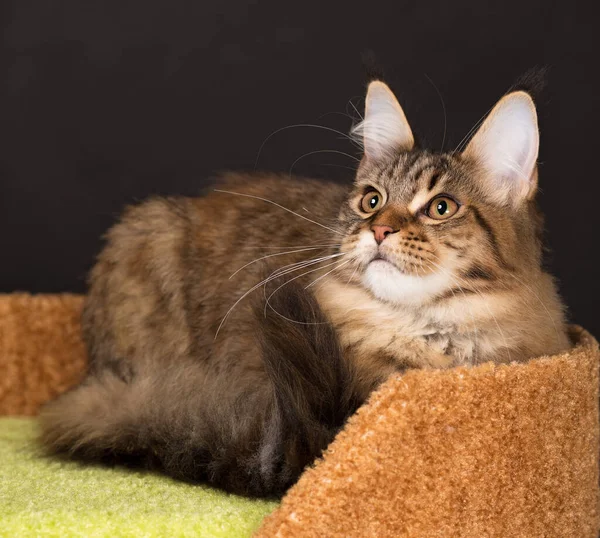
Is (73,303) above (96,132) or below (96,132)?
below

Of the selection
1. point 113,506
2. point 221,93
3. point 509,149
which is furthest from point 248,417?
point 221,93

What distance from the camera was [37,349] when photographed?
9.68 ft

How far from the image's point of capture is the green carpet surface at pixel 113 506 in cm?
164

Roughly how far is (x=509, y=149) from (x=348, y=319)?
53 cm

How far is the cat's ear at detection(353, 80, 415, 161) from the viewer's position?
84.8 inches

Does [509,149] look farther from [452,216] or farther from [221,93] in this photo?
[221,93]

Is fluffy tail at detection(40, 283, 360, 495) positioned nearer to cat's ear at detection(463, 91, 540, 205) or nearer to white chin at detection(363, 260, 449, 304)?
white chin at detection(363, 260, 449, 304)

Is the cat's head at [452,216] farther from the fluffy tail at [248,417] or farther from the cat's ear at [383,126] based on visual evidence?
the fluffy tail at [248,417]

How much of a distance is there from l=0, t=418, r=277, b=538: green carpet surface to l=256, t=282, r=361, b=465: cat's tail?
0.17 m

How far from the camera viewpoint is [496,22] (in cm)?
315

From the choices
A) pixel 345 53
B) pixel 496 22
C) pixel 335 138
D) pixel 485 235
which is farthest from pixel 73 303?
pixel 496 22

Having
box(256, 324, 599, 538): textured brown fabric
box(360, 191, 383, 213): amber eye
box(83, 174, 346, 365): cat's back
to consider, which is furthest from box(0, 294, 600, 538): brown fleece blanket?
box(83, 174, 346, 365): cat's back

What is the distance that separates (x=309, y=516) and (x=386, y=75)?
1.14 m

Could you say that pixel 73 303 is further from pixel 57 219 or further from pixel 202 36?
pixel 202 36
